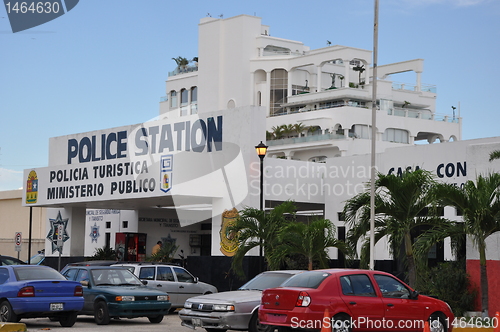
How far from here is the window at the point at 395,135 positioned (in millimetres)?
84438

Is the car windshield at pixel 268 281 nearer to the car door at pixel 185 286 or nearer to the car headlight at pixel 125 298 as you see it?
the car headlight at pixel 125 298

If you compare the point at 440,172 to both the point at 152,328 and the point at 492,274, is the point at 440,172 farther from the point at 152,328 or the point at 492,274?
the point at 152,328

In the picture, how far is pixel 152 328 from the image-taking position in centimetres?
1884

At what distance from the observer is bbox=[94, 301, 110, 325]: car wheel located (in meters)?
19.6

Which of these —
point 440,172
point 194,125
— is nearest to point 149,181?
point 194,125

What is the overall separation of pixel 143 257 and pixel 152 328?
1972 cm

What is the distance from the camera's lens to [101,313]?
1980cm

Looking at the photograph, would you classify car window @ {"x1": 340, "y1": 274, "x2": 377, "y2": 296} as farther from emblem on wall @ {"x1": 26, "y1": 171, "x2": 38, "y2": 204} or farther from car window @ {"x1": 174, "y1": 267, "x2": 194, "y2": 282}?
emblem on wall @ {"x1": 26, "y1": 171, "x2": 38, "y2": 204}

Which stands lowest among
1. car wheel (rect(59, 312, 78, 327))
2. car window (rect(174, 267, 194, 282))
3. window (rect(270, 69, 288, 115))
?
car wheel (rect(59, 312, 78, 327))

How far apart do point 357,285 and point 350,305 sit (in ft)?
1.95

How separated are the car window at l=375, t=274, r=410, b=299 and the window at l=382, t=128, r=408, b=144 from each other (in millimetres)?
69286

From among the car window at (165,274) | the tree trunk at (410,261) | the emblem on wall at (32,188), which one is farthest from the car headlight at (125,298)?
the emblem on wall at (32,188)

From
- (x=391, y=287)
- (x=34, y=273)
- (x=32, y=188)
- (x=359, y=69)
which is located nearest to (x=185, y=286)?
(x=34, y=273)

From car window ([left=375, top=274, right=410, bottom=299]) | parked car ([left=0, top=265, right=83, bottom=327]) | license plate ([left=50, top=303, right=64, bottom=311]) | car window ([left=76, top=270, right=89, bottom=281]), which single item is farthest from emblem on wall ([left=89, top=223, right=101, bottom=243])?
car window ([left=375, top=274, right=410, bottom=299])
